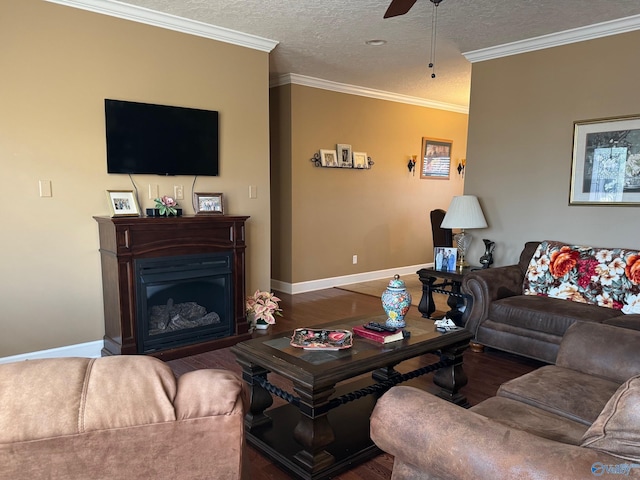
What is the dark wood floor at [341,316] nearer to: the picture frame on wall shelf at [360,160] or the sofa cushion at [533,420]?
the sofa cushion at [533,420]

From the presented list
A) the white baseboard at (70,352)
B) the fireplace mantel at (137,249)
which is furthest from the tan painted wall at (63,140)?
the fireplace mantel at (137,249)

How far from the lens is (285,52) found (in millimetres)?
4613

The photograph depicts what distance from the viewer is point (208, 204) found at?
3961 mm

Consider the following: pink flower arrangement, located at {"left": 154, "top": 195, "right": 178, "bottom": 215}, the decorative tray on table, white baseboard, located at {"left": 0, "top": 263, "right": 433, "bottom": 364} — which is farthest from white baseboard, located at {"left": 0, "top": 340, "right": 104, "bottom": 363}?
the decorative tray on table

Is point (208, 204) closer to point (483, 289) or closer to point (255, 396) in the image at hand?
point (255, 396)

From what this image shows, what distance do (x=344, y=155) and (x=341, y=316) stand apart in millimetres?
2377

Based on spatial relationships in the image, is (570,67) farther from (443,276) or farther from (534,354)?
(534,354)

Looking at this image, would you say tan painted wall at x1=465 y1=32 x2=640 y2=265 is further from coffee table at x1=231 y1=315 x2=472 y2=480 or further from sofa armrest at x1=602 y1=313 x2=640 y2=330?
coffee table at x1=231 y1=315 x2=472 y2=480

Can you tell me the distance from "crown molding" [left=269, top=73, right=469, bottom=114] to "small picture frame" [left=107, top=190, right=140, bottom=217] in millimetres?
2793

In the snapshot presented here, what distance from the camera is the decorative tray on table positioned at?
2.24 meters

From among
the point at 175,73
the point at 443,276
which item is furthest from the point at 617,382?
the point at 175,73

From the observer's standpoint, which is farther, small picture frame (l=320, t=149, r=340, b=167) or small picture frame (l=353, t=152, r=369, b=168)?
small picture frame (l=353, t=152, r=369, b=168)

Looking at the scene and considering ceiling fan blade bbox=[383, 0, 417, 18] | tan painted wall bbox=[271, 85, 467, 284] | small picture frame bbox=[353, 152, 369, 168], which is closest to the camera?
ceiling fan blade bbox=[383, 0, 417, 18]

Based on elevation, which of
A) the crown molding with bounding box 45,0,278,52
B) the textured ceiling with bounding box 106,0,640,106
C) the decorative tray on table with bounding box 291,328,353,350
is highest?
the textured ceiling with bounding box 106,0,640,106
